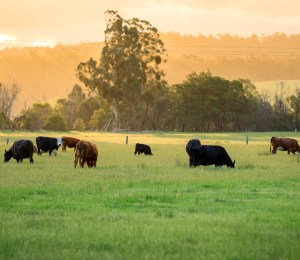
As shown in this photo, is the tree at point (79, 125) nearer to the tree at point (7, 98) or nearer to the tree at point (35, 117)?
the tree at point (35, 117)

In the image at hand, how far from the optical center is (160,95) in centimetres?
11650

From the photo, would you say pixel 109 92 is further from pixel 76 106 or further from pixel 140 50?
pixel 76 106

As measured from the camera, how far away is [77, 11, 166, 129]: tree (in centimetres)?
10575

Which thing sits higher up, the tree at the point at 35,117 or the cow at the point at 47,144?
the tree at the point at 35,117

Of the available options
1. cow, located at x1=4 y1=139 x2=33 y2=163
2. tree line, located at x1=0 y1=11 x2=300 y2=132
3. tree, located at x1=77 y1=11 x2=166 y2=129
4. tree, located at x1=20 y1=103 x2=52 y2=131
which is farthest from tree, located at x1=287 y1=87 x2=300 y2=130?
cow, located at x1=4 y1=139 x2=33 y2=163

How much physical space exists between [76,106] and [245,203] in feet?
430

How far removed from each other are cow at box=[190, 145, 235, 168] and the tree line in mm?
79000

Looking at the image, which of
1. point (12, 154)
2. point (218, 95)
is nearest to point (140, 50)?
point (218, 95)

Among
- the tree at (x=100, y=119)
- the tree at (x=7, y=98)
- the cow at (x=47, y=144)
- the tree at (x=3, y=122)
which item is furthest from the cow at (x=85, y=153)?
the tree at (x=100, y=119)

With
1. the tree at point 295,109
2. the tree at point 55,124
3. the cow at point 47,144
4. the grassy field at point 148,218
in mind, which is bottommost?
the grassy field at point 148,218

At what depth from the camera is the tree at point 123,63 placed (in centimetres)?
10575

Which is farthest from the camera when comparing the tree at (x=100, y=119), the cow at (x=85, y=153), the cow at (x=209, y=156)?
the tree at (x=100, y=119)

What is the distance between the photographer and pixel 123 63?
10831cm

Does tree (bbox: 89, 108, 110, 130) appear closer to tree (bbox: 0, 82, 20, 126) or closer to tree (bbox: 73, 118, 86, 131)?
tree (bbox: 73, 118, 86, 131)
